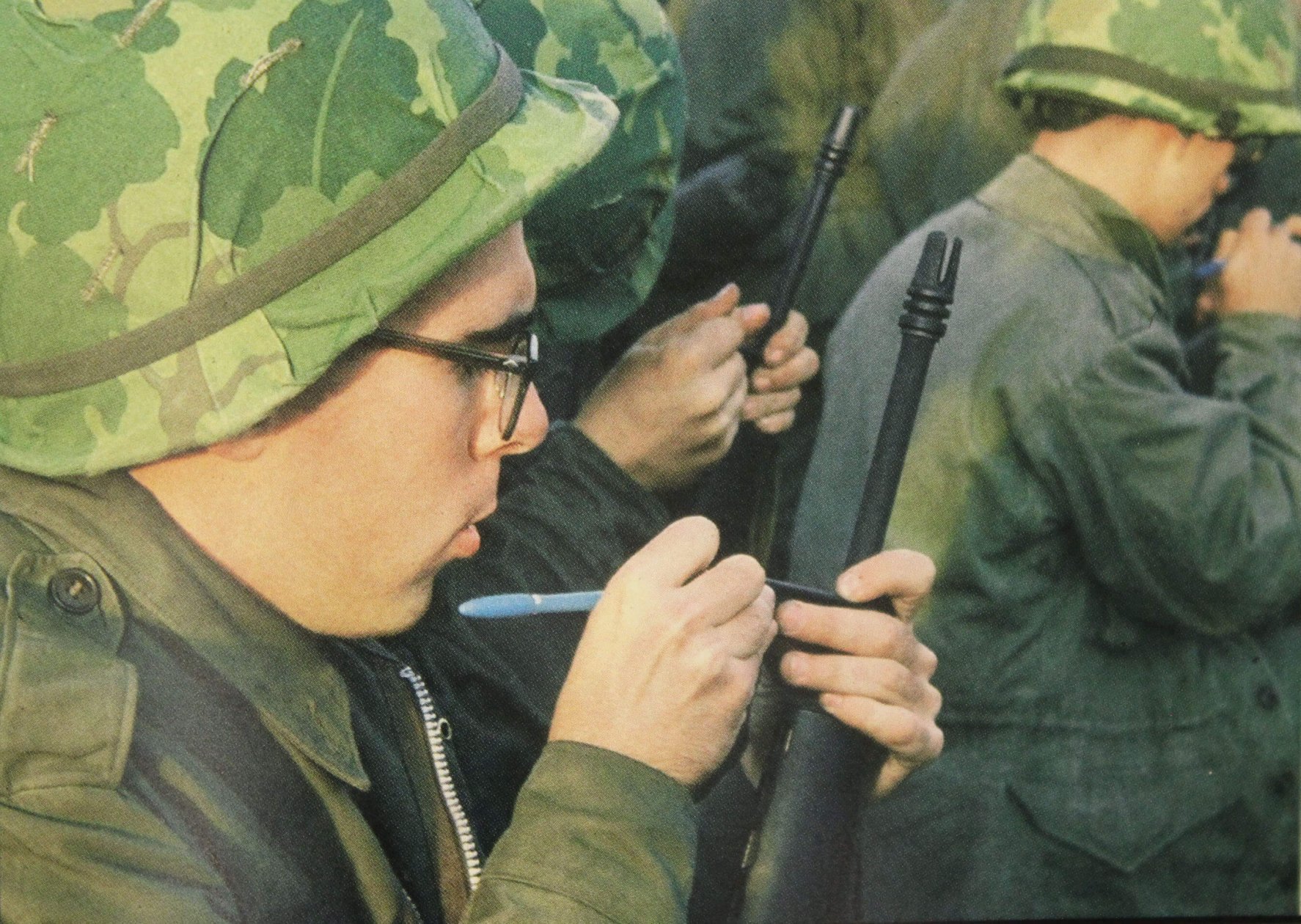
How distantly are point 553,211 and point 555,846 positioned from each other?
0.87 m

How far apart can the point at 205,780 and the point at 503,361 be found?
41 centimetres

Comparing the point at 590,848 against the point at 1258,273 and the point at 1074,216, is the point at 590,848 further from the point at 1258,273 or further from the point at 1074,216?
the point at 1258,273

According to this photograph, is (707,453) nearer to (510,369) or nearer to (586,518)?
(586,518)

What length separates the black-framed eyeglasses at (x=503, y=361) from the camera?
1.35m

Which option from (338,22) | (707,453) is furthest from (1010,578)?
(338,22)

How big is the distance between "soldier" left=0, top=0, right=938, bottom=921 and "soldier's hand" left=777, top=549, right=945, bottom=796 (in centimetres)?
16

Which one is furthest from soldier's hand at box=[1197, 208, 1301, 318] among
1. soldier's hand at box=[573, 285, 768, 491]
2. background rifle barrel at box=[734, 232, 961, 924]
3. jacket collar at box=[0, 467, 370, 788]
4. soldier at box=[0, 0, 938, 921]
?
jacket collar at box=[0, 467, 370, 788]

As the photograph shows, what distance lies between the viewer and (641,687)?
1353 mm

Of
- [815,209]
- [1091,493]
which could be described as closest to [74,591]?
[815,209]

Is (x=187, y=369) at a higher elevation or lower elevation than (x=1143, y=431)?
higher

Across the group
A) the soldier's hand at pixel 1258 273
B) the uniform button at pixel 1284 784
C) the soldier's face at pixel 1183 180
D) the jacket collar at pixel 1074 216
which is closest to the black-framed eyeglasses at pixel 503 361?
the jacket collar at pixel 1074 216

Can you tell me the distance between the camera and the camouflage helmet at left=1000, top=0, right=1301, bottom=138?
239 centimetres

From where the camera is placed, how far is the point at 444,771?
148 centimetres

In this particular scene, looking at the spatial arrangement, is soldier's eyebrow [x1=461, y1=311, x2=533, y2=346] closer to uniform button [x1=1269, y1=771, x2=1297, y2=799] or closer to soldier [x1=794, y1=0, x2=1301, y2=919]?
soldier [x1=794, y1=0, x2=1301, y2=919]
